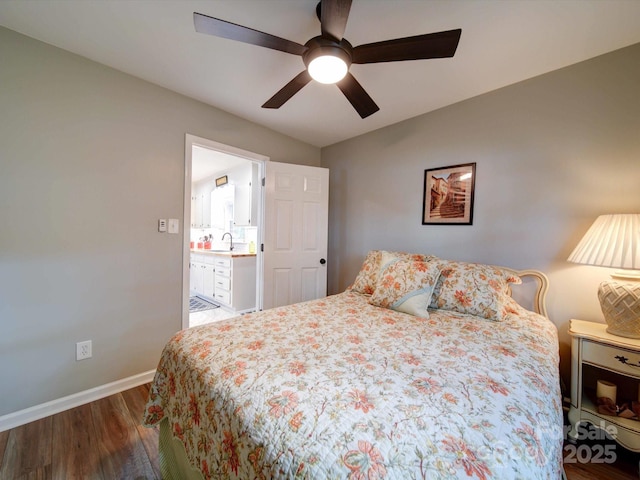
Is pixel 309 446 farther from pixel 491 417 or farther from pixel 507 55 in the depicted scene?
pixel 507 55

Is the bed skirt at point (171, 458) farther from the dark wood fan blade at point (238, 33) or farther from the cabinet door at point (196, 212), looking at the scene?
the cabinet door at point (196, 212)

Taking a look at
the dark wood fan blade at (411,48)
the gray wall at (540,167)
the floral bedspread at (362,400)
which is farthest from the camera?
the gray wall at (540,167)

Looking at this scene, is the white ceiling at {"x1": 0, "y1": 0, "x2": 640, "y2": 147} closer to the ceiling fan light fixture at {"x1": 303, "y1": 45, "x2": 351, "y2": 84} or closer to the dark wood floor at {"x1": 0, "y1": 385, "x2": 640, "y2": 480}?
the ceiling fan light fixture at {"x1": 303, "y1": 45, "x2": 351, "y2": 84}

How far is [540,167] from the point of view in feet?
6.23

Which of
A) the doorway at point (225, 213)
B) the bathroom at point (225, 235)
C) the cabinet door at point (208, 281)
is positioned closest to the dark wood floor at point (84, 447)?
the doorway at point (225, 213)

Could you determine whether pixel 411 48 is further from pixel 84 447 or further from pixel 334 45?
pixel 84 447

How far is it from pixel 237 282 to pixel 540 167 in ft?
11.7

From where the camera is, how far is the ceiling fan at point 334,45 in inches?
44.4

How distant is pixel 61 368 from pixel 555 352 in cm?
309

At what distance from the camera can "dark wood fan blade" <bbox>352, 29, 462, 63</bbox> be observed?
1.16 m

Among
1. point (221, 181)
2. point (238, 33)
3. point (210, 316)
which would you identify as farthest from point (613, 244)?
point (221, 181)

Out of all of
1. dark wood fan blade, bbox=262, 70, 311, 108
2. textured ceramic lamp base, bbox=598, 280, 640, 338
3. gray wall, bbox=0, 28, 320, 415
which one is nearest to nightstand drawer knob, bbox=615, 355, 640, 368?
textured ceramic lamp base, bbox=598, 280, 640, 338

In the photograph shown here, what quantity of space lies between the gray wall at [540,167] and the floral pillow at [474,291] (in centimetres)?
34

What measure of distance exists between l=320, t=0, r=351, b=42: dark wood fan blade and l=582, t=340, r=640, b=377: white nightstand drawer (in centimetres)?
216
